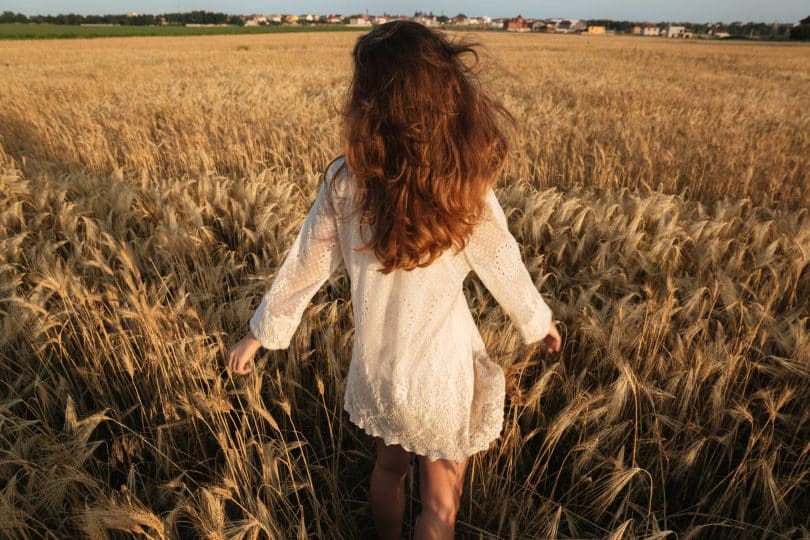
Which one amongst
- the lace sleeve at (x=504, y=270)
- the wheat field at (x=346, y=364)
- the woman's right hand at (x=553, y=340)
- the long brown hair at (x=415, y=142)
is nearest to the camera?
the long brown hair at (x=415, y=142)

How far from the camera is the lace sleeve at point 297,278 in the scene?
4.38ft

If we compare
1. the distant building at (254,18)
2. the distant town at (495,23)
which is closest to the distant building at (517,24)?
the distant town at (495,23)

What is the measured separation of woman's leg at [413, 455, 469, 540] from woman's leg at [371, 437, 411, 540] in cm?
8

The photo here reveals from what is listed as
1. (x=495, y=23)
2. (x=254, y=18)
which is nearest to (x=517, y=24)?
(x=495, y=23)

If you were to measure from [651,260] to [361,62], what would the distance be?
88.3 inches

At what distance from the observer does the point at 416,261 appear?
4.00 feet

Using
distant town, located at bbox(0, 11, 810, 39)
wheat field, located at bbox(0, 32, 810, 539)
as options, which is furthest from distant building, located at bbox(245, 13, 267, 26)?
wheat field, located at bbox(0, 32, 810, 539)

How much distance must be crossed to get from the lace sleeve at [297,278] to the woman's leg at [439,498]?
59 centimetres

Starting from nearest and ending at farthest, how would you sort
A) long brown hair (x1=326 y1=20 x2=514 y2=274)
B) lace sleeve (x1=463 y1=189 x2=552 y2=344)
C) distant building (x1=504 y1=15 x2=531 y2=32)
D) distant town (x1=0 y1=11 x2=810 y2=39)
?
long brown hair (x1=326 y1=20 x2=514 y2=274) < lace sleeve (x1=463 y1=189 x2=552 y2=344) < distant town (x1=0 y1=11 x2=810 y2=39) < distant building (x1=504 y1=15 x2=531 y2=32)

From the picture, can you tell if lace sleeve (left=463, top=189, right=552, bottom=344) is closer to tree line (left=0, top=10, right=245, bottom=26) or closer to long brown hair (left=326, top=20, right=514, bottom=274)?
long brown hair (left=326, top=20, right=514, bottom=274)

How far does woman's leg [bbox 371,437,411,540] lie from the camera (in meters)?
1.44

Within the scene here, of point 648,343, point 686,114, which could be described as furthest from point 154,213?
point 686,114

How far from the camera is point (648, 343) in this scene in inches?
78.8

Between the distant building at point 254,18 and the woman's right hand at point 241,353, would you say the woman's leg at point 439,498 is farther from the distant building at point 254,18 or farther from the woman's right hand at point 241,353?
the distant building at point 254,18
